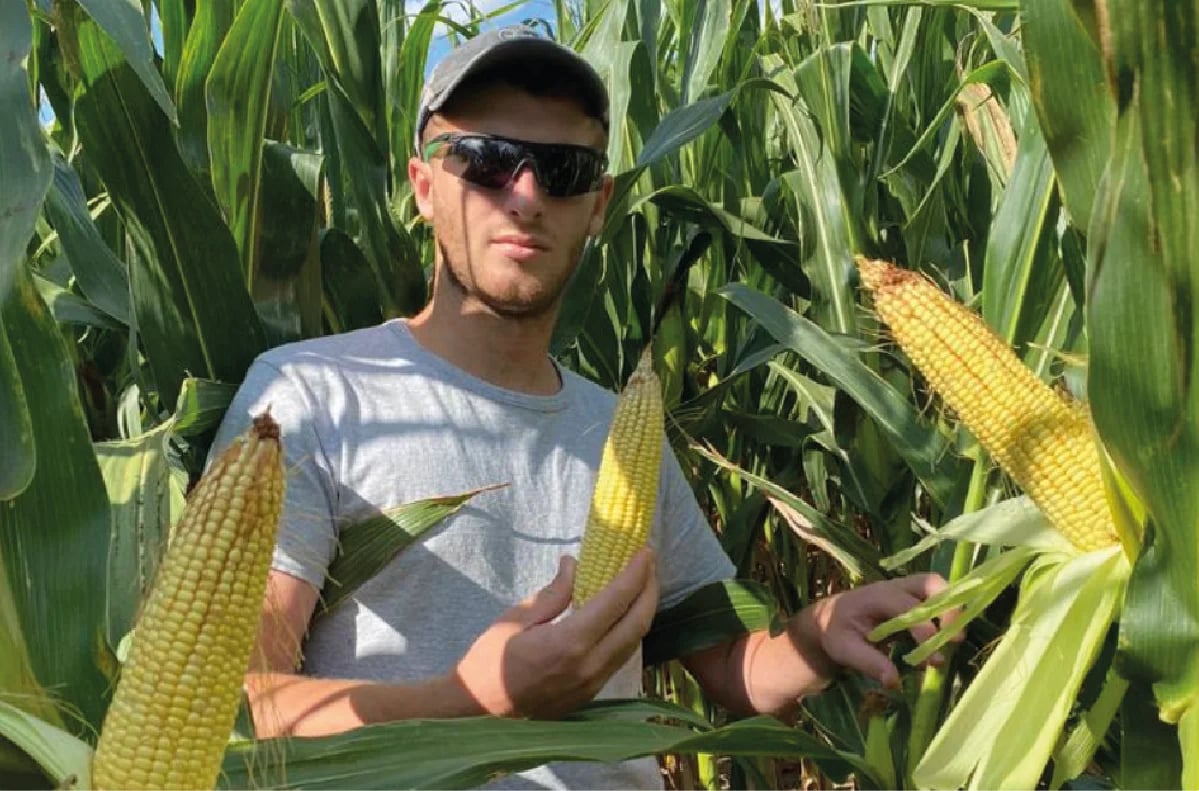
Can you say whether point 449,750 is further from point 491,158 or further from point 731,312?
point 731,312

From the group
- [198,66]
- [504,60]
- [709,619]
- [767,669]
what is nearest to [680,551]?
[709,619]

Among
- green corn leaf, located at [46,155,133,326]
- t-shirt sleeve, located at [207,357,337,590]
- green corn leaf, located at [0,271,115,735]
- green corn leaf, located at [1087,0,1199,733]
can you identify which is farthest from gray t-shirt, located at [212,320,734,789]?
green corn leaf, located at [1087,0,1199,733]

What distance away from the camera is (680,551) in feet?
6.86

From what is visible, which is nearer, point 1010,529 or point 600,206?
point 1010,529

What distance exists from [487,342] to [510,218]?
21 cm

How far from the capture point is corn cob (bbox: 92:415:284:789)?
89 cm

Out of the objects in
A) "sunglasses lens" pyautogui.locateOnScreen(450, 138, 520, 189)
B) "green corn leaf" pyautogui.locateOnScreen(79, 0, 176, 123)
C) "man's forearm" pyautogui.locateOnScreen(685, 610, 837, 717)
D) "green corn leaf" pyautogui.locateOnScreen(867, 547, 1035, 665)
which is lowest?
"man's forearm" pyautogui.locateOnScreen(685, 610, 837, 717)

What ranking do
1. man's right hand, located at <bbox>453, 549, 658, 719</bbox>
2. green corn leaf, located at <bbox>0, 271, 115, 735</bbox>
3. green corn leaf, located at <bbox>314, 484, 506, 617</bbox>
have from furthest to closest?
green corn leaf, located at <bbox>314, 484, 506, 617</bbox> → man's right hand, located at <bbox>453, 549, 658, 719</bbox> → green corn leaf, located at <bbox>0, 271, 115, 735</bbox>

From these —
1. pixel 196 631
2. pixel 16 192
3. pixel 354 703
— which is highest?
pixel 16 192

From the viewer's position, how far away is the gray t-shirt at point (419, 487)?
1.75 meters

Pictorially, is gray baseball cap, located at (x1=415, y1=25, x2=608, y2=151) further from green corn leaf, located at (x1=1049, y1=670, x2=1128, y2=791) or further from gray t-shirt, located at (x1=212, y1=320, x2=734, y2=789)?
green corn leaf, located at (x1=1049, y1=670, x2=1128, y2=791)

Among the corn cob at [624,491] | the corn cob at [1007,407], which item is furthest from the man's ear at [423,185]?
the corn cob at [1007,407]

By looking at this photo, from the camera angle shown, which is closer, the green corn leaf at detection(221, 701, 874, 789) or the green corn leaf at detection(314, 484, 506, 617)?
the green corn leaf at detection(221, 701, 874, 789)

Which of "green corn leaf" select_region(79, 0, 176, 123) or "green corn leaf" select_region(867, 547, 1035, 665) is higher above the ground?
"green corn leaf" select_region(79, 0, 176, 123)
